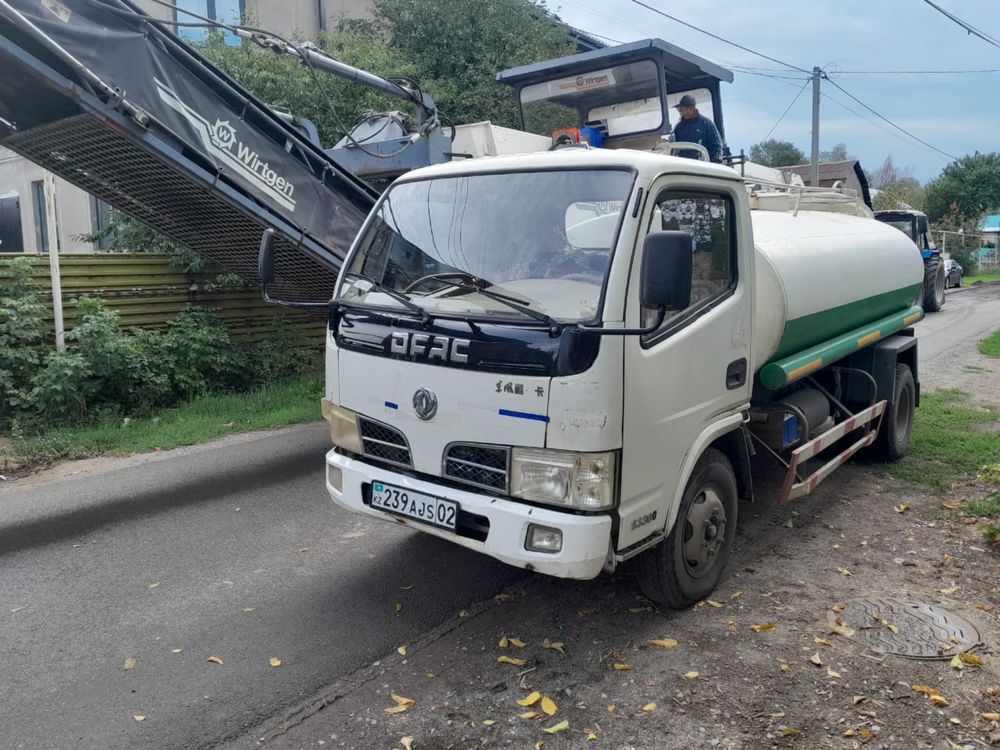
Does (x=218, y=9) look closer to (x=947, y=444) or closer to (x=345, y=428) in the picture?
(x=345, y=428)

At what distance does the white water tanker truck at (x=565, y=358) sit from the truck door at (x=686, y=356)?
0.4 inches

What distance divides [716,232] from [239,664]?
319 cm

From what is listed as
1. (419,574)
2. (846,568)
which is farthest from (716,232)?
(419,574)

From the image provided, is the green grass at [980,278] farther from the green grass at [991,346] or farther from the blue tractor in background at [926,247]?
the green grass at [991,346]

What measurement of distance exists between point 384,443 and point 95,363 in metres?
5.42

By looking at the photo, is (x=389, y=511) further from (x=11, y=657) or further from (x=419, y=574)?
(x=11, y=657)

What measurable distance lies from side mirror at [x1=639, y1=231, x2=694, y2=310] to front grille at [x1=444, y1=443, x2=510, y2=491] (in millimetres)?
966

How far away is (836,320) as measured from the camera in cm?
574

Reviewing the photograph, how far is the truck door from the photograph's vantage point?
3688 millimetres

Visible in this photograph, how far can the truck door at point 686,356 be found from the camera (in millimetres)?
3688

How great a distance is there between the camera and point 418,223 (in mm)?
4434

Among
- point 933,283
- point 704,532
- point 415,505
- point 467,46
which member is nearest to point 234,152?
point 415,505

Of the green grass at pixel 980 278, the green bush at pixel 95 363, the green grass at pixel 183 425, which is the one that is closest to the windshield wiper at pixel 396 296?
the green grass at pixel 183 425

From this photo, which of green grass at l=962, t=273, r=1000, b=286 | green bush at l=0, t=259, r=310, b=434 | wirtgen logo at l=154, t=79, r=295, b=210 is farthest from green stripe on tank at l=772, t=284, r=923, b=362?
green grass at l=962, t=273, r=1000, b=286
